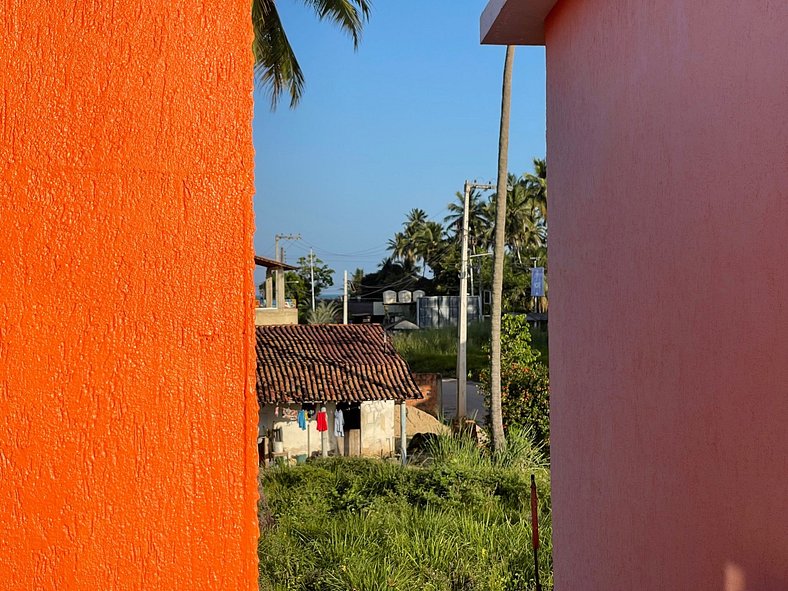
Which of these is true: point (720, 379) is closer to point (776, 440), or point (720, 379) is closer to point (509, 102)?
point (776, 440)

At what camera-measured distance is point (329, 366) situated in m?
15.8

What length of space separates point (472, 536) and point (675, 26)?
677 centimetres

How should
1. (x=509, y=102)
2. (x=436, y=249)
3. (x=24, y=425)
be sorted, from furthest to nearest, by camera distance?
(x=436, y=249)
(x=509, y=102)
(x=24, y=425)

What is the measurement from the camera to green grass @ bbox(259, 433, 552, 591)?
7.51 m

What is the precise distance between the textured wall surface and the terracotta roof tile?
11124mm

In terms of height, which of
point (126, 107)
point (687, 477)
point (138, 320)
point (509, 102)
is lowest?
point (687, 477)

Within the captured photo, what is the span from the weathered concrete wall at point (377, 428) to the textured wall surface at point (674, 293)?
12.2 meters

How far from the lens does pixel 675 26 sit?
2.70 meters

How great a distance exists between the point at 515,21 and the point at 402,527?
6.23 meters

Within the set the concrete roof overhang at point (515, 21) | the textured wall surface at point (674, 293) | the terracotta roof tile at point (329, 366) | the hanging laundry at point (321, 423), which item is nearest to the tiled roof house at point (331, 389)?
the terracotta roof tile at point (329, 366)

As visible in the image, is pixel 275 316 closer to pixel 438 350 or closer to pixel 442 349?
pixel 438 350

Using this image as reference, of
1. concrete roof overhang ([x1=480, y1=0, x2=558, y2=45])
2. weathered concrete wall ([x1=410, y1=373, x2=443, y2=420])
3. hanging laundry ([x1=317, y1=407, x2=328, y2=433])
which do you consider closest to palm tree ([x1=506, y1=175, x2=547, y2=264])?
weathered concrete wall ([x1=410, y1=373, x2=443, y2=420])

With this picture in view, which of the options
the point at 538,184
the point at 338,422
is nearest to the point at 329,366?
the point at 338,422

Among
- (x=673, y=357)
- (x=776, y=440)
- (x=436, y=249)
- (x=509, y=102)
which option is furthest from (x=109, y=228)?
(x=436, y=249)
